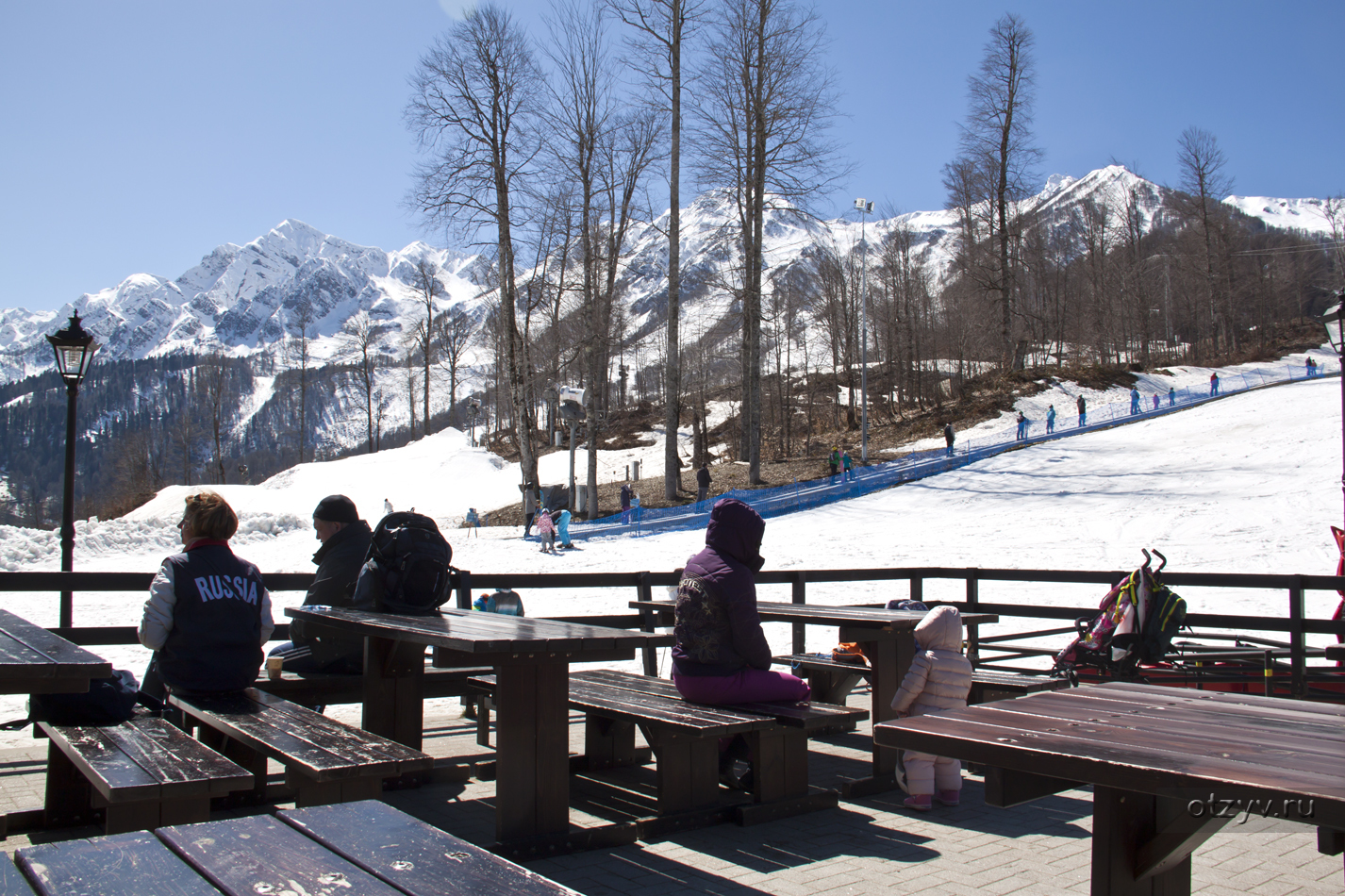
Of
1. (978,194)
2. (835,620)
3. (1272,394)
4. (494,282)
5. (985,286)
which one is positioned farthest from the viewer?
(978,194)

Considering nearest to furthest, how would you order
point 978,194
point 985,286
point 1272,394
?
1. point 1272,394
2. point 985,286
3. point 978,194

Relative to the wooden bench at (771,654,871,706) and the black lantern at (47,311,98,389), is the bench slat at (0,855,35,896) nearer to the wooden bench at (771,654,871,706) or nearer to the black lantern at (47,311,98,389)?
the wooden bench at (771,654,871,706)

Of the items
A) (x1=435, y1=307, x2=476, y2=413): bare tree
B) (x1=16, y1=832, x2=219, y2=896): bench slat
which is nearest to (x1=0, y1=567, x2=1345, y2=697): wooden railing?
(x1=16, y1=832, x2=219, y2=896): bench slat

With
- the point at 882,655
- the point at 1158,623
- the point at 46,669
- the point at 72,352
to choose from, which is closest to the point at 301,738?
the point at 46,669

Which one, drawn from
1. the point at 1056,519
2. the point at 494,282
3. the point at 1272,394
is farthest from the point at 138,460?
the point at 1272,394

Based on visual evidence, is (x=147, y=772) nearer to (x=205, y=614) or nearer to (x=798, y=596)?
(x=205, y=614)

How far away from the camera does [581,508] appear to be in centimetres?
3058

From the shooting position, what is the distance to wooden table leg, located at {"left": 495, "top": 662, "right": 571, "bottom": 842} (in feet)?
13.3

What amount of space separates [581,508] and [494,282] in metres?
9.40

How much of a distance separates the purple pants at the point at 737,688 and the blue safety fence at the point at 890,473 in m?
19.2

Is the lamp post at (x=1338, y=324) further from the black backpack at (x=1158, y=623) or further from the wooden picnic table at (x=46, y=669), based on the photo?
the wooden picnic table at (x=46, y=669)

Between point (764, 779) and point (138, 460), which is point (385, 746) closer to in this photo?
point (764, 779)

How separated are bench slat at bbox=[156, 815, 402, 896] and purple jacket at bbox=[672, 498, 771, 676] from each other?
3.09 m

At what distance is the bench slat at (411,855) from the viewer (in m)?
1.57
